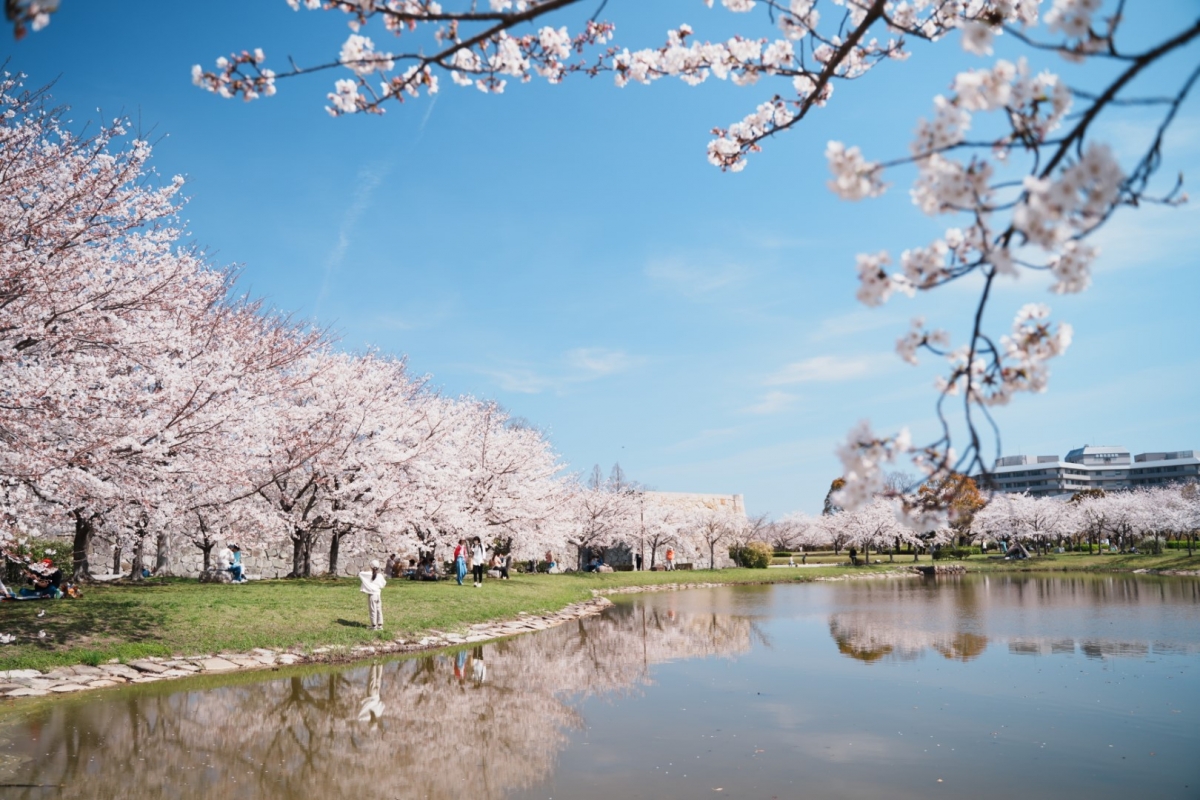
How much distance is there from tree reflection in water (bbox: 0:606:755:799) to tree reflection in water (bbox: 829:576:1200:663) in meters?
6.22

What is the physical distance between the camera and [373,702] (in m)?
9.84

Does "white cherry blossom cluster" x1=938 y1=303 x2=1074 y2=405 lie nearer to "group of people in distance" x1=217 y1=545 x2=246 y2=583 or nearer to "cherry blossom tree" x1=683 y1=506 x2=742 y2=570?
"group of people in distance" x1=217 y1=545 x2=246 y2=583

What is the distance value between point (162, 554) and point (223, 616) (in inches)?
522

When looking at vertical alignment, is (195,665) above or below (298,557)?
below

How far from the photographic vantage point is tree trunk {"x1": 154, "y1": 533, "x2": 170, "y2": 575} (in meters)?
23.0

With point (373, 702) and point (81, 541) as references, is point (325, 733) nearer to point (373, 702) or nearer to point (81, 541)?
point (373, 702)

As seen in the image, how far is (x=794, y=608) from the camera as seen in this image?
23375 millimetres

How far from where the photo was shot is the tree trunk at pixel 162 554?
23.0m

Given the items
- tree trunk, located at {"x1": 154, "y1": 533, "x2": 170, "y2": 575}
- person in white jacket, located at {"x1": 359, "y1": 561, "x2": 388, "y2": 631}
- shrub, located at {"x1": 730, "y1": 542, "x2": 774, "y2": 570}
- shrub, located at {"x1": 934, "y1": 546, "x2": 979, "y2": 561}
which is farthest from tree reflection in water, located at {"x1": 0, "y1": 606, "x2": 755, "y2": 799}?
shrub, located at {"x1": 934, "y1": 546, "x2": 979, "y2": 561}

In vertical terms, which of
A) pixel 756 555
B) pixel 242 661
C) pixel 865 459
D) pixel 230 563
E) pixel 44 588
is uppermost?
pixel 865 459

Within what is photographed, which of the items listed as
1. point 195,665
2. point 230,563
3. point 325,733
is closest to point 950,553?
point 230,563

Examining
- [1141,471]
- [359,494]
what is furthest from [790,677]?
[1141,471]

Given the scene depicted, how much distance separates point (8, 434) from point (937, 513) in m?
11.9

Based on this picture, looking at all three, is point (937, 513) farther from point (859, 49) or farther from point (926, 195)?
point (859, 49)
